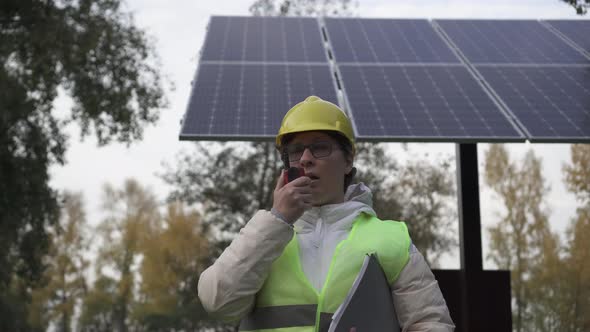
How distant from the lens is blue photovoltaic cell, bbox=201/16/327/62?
29.1 ft

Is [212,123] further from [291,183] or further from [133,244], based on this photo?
[133,244]

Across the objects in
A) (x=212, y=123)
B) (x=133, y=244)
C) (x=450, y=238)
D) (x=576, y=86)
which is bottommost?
(x=212, y=123)

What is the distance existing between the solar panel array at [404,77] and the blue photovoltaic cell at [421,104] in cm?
1

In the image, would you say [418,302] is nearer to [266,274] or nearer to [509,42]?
[266,274]

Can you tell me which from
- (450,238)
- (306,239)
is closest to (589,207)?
(450,238)

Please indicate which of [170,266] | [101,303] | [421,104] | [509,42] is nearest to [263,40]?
[421,104]

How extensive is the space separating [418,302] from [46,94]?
17.4 meters

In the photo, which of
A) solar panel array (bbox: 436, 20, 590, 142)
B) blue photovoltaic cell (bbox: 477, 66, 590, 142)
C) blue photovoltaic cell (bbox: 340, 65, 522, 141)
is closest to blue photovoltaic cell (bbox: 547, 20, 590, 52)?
solar panel array (bbox: 436, 20, 590, 142)

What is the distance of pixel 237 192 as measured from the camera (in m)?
24.8

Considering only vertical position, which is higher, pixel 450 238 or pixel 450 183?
pixel 450 183

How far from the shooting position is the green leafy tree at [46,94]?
1700cm

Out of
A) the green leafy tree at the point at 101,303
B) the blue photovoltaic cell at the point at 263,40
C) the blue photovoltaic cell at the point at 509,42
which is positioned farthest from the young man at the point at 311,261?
the green leafy tree at the point at 101,303

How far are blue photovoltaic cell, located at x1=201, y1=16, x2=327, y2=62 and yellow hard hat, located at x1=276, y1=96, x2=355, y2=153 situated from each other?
6110 millimetres

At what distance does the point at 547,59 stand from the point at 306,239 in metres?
7.09
